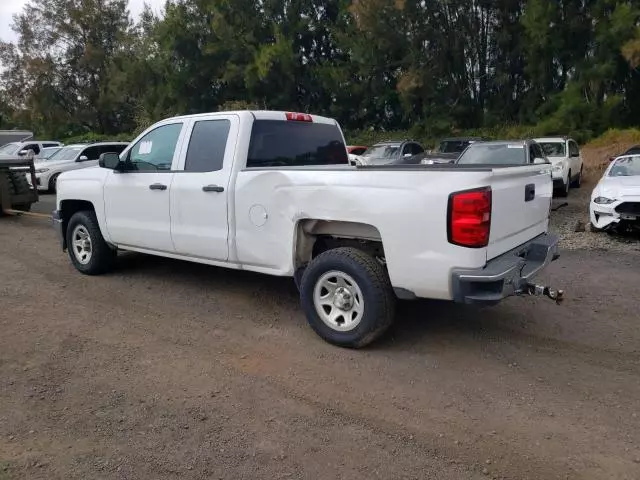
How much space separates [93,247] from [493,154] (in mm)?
8955

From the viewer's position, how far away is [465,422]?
11.3ft

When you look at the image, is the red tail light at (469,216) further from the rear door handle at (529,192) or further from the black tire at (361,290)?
the rear door handle at (529,192)

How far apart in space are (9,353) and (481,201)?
3854 millimetres

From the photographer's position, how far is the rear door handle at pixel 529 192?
15.0 ft

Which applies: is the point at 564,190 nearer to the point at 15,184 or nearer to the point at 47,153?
the point at 15,184

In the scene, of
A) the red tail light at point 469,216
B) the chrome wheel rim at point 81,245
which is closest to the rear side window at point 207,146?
the chrome wheel rim at point 81,245

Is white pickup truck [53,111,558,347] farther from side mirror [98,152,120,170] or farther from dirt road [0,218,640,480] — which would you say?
dirt road [0,218,640,480]

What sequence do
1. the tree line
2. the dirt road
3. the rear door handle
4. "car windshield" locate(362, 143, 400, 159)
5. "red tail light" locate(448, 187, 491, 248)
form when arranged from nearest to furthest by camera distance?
the dirt road < "red tail light" locate(448, 187, 491, 248) < the rear door handle < "car windshield" locate(362, 143, 400, 159) < the tree line

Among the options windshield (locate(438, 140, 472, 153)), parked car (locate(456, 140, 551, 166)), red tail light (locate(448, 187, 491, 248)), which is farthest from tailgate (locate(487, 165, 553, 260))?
windshield (locate(438, 140, 472, 153))

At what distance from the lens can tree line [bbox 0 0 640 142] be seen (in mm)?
23750

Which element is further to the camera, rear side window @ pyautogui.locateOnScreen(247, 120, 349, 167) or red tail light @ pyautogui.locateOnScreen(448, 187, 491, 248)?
rear side window @ pyautogui.locateOnScreen(247, 120, 349, 167)

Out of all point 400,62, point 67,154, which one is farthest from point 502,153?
point 400,62

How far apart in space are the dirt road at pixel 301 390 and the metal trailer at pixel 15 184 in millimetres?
7178

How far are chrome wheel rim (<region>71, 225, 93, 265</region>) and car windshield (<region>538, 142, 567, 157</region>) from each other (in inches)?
539
